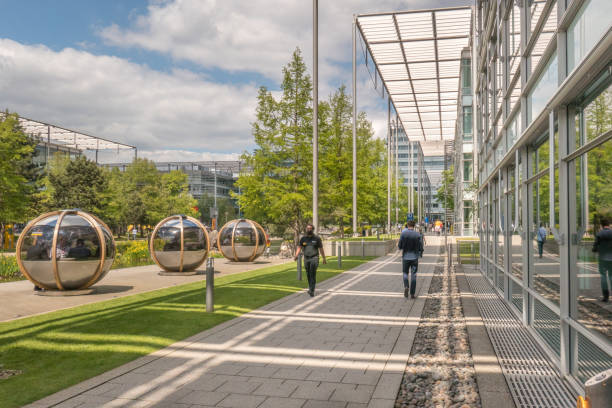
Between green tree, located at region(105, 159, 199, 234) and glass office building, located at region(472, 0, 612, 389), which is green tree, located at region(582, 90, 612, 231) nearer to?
glass office building, located at region(472, 0, 612, 389)

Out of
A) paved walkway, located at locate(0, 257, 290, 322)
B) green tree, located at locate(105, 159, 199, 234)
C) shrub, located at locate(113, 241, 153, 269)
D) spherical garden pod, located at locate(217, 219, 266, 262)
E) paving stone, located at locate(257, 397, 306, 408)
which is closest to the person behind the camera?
paving stone, located at locate(257, 397, 306, 408)

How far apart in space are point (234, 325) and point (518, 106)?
6.29 m

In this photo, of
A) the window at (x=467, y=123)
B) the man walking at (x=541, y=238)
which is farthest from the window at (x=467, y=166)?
the man walking at (x=541, y=238)

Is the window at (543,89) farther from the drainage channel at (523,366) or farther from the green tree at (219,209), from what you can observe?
the green tree at (219,209)

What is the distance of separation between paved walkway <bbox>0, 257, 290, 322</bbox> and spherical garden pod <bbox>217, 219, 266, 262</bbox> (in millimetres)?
3928

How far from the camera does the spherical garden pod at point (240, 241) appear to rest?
2292 centimetres

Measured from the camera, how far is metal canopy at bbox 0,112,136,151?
6097 centimetres

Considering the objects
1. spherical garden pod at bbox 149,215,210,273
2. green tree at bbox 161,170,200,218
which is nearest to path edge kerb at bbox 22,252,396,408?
spherical garden pod at bbox 149,215,210,273

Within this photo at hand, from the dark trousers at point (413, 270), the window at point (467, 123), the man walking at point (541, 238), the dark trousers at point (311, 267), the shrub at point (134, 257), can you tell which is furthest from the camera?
the window at point (467, 123)

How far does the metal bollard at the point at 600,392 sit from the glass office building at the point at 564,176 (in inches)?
96.5


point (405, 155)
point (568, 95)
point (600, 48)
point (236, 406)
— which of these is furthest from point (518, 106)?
point (405, 155)

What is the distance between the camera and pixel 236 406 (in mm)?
4605

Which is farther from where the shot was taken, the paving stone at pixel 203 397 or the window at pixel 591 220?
the paving stone at pixel 203 397

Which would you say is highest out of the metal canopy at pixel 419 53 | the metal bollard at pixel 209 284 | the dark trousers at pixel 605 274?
the metal canopy at pixel 419 53
